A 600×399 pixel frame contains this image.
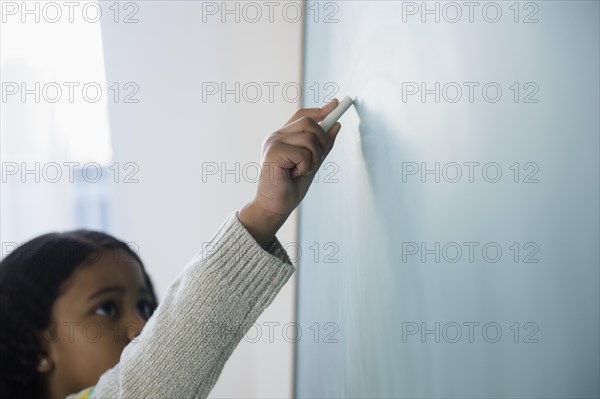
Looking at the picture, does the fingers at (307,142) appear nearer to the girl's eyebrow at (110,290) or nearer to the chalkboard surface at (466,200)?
the chalkboard surface at (466,200)

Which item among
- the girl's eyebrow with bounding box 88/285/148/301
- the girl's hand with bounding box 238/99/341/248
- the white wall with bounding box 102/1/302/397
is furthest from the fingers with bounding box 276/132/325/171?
the white wall with bounding box 102/1/302/397

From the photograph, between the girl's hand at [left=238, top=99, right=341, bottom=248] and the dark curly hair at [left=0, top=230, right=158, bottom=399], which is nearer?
the girl's hand at [left=238, top=99, right=341, bottom=248]

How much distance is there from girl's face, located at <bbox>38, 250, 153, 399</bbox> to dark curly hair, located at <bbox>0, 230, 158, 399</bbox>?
1 centimetres

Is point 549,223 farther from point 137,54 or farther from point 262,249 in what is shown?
point 137,54

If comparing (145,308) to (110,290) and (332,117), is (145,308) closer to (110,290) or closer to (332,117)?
(110,290)

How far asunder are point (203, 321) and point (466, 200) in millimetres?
236

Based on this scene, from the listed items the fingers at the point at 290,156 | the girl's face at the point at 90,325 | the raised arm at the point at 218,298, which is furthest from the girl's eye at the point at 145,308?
the fingers at the point at 290,156

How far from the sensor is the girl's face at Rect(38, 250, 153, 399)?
72cm

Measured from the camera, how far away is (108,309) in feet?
2.40

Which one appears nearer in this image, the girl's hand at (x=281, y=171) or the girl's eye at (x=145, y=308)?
the girl's hand at (x=281, y=171)

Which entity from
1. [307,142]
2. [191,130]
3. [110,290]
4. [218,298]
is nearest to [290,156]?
[307,142]

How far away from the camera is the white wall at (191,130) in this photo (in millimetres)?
1298

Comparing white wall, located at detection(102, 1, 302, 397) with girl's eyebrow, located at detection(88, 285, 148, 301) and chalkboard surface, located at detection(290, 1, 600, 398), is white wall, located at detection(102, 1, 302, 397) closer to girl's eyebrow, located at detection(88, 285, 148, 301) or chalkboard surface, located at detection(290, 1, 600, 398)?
chalkboard surface, located at detection(290, 1, 600, 398)

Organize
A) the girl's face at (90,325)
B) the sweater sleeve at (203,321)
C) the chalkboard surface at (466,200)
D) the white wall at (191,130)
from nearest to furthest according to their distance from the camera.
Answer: the chalkboard surface at (466,200) → the sweater sleeve at (203,321) → the girl's face at (90,325) → the white wall at (191,130)
